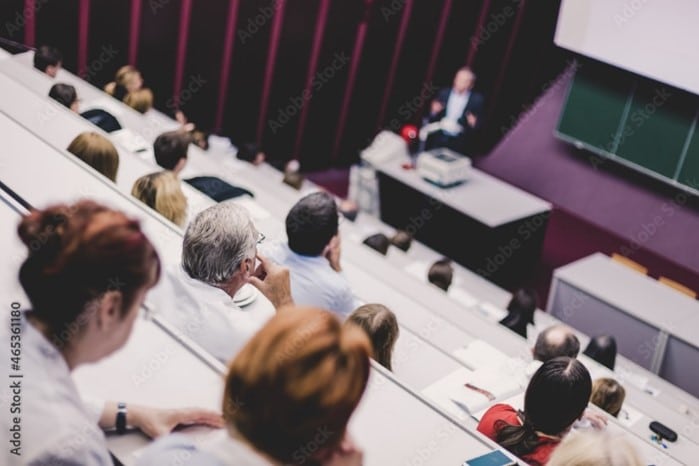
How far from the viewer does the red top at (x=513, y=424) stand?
2.42 metres

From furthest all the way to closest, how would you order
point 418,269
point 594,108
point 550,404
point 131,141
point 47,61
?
point 594,108, point 418,269, point 47,61, point 131,141, point 550,404

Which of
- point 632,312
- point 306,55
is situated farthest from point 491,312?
point 306,55

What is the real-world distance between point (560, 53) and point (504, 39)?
0.56m

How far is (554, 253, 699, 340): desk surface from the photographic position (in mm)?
5477

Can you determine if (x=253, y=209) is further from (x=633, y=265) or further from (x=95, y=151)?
(x=633, y=265)

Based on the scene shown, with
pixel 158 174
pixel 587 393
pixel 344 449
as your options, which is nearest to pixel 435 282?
pixel 158 174

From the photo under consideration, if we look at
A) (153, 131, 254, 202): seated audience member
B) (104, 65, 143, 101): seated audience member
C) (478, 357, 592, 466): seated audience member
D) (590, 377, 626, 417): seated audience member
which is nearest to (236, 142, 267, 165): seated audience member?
(104, 65, 143, 101): seated audience member

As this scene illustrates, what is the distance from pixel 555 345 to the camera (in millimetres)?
3469

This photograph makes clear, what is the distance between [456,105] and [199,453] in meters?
6.25

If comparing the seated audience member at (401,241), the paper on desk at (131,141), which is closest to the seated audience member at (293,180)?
the seated audience member at (401,241)

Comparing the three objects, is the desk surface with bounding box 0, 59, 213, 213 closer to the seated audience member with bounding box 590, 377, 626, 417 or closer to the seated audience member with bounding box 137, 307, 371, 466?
the seated audience member with bounding box 590, 377, 626, 417

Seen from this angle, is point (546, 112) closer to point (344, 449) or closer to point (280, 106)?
point (280, 106)

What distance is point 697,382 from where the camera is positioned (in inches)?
207

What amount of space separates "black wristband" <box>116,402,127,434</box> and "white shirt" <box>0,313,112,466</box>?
0.37ft
